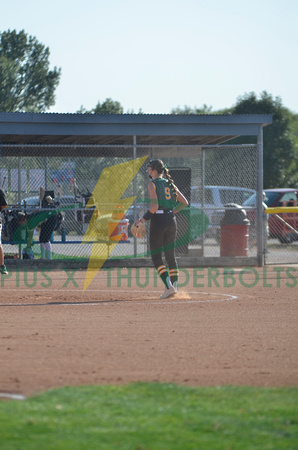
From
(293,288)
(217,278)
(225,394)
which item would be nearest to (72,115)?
(217,278)

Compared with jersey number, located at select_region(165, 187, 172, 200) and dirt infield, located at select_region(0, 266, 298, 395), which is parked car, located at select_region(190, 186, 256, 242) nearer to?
dirt infield, located at select_region(0, 266, 298, 395)

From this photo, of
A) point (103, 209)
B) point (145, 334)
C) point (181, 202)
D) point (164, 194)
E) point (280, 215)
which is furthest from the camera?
point (280, 215)

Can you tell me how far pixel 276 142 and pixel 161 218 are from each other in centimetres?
3333

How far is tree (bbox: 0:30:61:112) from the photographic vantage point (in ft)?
214

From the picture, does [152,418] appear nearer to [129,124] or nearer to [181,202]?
[181,202]

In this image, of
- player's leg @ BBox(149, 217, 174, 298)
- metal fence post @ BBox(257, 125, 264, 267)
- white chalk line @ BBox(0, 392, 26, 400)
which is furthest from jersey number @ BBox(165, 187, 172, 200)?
metal fence post @ BBox(257, 125, 264, 267)

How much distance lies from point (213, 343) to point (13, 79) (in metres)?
59.9

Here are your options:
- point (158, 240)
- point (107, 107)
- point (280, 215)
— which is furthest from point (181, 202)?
point (107, 107)

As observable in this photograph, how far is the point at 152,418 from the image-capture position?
14.5 feet

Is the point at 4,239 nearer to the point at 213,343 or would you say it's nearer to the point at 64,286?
the point at 64,286

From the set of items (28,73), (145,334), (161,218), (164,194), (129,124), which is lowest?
(145,334)

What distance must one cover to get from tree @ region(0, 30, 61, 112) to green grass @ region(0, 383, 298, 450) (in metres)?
60.9

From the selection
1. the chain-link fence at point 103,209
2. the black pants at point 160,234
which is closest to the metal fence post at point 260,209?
the chain-link fence at point 103,209

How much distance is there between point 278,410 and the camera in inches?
183
